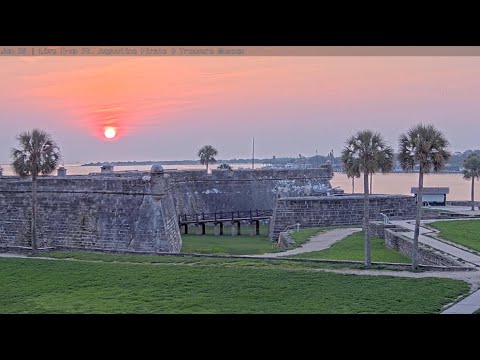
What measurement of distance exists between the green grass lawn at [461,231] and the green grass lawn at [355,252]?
1.76m

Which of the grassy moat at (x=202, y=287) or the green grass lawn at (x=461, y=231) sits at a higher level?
the green grass lawn at (x=461, y=231)

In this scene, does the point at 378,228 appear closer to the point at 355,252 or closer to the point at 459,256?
the point at 355,252

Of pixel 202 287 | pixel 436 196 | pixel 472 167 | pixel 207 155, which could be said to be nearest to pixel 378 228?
pixel 202 287

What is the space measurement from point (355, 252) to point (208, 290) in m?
6.80

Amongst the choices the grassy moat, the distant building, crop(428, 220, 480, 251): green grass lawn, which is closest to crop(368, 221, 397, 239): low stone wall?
crop(428, 220, 480, 251): green grass lawn

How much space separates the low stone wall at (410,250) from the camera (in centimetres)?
1305

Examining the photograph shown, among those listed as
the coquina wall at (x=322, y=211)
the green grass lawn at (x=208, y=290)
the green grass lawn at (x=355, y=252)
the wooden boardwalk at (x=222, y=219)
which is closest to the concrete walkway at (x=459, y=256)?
the green grass lawn at (x=208, y=290)

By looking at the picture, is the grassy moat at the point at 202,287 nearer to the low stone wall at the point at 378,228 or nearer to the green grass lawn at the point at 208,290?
the green grass lawn at the point at 208,290

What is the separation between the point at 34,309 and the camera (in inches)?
372

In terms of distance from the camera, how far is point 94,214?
1889cm
